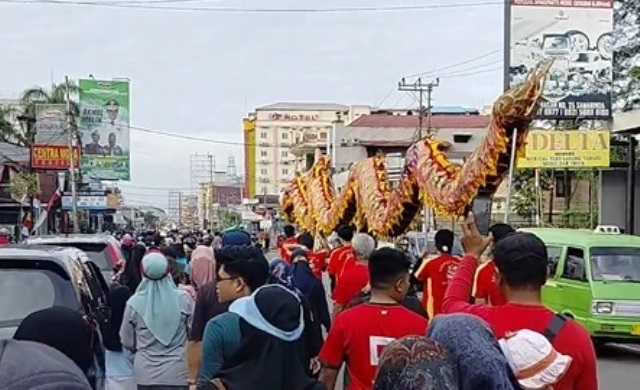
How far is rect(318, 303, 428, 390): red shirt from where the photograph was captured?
516 centimetres

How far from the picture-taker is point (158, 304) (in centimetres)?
721

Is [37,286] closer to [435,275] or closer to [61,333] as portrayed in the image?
[61,333]

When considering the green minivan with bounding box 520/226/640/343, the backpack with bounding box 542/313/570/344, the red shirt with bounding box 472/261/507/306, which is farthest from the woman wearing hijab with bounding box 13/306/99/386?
the green minivan with bounding box 520/226/640/343

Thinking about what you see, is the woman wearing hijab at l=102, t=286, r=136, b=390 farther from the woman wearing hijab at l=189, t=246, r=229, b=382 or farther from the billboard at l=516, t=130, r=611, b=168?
the billboard at l=516, t=130, r=611, b=168

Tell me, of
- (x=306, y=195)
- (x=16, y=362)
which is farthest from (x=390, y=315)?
(x=306, y=195)

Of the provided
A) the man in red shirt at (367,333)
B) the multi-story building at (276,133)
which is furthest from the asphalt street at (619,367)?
the multi-story building at (276,133)

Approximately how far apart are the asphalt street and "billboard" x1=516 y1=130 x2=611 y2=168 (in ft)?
50.0

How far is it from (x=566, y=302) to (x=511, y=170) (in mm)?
6020

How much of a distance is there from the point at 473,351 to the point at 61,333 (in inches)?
51.4

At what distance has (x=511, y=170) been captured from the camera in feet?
34.7

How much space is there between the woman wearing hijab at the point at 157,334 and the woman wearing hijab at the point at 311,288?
233 centimetres

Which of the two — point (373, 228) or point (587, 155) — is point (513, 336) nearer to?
point (373, 228)

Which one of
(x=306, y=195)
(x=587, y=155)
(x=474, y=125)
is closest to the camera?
(x=306, y=195)

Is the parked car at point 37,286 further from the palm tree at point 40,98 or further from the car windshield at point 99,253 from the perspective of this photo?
the palm tree at point 40,98
